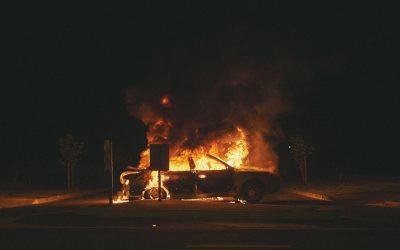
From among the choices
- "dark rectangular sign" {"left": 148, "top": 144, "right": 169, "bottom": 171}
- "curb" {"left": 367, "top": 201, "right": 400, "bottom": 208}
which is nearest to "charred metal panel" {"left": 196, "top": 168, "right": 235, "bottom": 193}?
"dark rectangular sign" {"left": 148, "top": 144, "right": 169, "bottom": 171}

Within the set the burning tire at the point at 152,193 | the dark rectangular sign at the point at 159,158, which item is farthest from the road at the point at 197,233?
the burning tire at the point at 152,193

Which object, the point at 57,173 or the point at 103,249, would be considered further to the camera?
the point at 57,173

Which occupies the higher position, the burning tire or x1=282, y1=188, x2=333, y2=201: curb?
the burning tire

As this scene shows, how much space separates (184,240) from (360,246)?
3.47 metres

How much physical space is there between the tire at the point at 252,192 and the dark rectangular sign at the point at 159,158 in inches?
118

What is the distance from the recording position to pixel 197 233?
9.00m

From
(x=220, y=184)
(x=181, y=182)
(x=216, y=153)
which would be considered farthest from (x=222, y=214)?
(x=216, y=153)

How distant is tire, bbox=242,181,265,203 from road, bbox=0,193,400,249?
10.6ft

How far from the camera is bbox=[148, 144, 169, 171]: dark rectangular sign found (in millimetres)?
13727

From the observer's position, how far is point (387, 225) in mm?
9969

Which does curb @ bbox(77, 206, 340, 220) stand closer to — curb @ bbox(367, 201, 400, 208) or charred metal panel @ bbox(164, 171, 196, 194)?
charred metal panel @ bbox(164, 171, 196, 194)

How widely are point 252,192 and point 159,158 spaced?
11.8ft

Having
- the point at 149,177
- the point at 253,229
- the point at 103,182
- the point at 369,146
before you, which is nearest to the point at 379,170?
the point at 369,146

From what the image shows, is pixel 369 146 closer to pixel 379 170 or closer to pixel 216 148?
pixel 379 170
